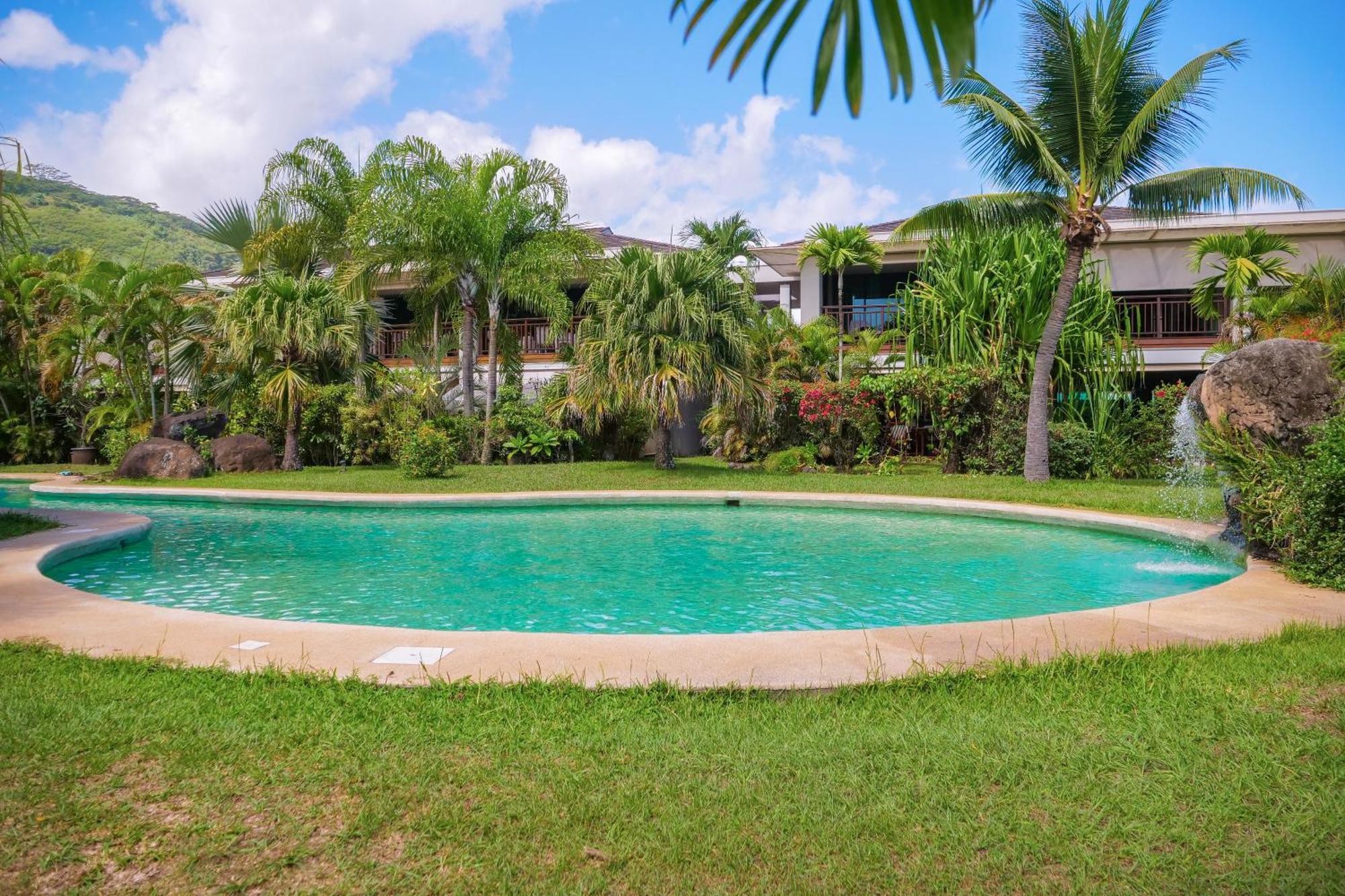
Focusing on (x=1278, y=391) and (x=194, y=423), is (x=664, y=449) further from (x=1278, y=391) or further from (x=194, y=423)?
(x=1278, y=391)

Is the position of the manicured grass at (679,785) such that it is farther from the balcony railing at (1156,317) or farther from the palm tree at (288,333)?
the balcony railing at (1156,317)

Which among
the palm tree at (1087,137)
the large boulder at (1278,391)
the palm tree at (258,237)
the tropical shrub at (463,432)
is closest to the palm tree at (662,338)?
the tropical shrub at (463,432)

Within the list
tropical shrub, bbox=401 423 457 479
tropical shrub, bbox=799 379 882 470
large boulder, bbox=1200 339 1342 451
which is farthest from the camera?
tropical shrub, bbox=799 379 882 470

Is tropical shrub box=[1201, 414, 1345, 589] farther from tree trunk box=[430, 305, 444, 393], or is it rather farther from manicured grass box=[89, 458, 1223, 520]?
tree trunk box=[430, 305, 444, 393]

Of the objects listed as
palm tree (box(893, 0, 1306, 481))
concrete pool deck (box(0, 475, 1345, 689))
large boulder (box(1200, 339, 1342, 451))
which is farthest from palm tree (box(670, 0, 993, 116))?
palm tree (box(893, 0, 1306, 481))

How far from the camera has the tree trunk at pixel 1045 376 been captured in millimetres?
14734

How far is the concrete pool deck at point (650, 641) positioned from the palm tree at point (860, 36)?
3.52 metres

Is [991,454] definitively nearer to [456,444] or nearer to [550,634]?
[456,444]

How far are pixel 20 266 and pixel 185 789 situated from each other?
2397 cm

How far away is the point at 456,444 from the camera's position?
18703mm

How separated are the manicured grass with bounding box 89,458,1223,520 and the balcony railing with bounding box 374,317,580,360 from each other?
5866 millimetres

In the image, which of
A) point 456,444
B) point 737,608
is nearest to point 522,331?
point 456,444

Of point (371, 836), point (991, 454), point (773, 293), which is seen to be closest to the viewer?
point (371, 836)

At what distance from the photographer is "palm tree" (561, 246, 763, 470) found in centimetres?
1594
